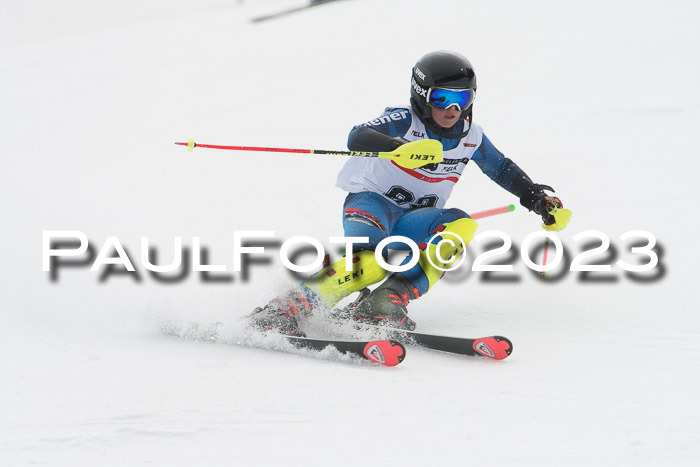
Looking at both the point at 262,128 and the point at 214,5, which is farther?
the point at 214,5

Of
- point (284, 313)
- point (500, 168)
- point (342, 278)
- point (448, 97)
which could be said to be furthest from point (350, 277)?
point (500, 168)

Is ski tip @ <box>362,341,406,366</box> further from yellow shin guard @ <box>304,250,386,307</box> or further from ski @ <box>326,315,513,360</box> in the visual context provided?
yellow shin guard @ <box>304,250,386,307</box>

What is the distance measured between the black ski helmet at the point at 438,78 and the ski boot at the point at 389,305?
710 millimetres

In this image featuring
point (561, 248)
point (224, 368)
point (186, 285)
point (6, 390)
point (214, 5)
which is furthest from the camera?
point (214, 5)

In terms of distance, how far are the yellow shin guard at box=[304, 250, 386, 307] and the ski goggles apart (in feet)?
2.40

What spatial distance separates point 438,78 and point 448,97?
0.09m

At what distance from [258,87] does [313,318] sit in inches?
273

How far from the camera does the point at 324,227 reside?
576 centimetres

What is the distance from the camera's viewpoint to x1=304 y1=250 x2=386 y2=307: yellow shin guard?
359cm

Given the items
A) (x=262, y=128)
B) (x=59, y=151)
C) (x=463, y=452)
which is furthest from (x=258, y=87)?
(x=463, y=452)

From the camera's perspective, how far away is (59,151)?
27.2 ft

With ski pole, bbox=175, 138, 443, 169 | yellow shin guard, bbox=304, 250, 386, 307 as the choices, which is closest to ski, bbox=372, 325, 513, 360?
yellow shin guard, bbox=304, 250, 386, 307

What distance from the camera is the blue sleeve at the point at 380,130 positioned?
3.53 metres

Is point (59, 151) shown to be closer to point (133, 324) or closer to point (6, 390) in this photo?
point (133, 324)
